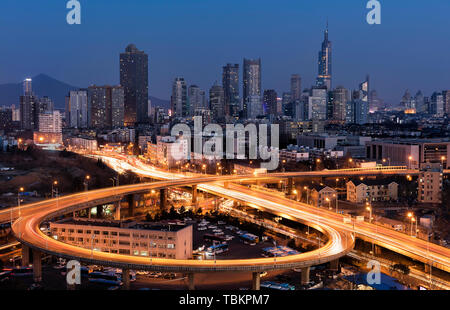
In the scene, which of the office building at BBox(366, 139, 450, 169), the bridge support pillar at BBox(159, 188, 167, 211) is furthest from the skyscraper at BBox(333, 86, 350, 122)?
the bridge support pillar at BBox(159, 188, 167, 211)

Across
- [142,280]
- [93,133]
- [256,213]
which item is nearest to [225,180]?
[256,213]

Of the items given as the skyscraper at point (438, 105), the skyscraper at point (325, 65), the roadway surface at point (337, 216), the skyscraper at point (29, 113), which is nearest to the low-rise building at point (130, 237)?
the roadway surface at point (337, 216)

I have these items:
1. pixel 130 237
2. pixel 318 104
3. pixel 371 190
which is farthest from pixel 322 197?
pixel 318 104

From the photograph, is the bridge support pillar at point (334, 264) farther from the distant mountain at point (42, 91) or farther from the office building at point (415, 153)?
the distant mountain at point (42, 91)

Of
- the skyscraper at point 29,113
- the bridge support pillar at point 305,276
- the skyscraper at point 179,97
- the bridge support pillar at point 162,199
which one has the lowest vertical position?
the bridge support pillar at point 305,276
